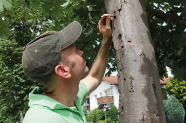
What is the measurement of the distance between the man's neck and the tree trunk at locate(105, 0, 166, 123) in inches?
18.8

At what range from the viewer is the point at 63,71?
4.99 ft

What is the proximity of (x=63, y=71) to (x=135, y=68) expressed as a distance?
630 millimetres

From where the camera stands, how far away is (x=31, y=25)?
13.5m

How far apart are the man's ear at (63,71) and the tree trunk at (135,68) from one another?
0.47 metres

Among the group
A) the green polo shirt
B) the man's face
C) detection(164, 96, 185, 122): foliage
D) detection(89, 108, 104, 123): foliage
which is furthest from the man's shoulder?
detection(89, 108, 104, 123): foliage

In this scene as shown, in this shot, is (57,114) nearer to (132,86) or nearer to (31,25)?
(132,86)

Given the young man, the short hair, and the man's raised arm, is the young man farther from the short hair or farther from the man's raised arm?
the man's raised arm

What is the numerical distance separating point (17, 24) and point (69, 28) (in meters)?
12.9

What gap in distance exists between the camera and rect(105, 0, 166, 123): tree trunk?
1.30 m

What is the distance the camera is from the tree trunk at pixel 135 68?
51.4 inches

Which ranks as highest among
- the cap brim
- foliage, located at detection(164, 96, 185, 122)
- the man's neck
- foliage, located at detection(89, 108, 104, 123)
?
the cap brim

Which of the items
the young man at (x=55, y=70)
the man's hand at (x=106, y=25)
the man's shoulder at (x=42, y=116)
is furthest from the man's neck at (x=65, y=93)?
the man's hand at (x=106, y=25)

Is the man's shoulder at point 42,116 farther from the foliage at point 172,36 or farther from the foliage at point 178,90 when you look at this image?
the foliage at point 178,90

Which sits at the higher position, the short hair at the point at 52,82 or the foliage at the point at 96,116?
the short hair at the point at 52,82
